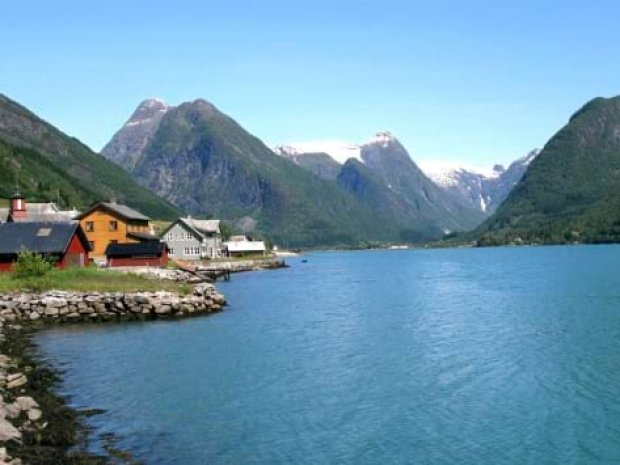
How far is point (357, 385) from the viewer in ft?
118

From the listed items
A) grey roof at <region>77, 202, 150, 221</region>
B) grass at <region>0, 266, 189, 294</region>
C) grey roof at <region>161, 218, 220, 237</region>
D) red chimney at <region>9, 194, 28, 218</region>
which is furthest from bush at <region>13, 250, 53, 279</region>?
grey roof at <region>161, 218, 220, 237</region>

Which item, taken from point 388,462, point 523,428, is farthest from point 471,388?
point 388,462

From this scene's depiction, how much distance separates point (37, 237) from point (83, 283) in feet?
53.8

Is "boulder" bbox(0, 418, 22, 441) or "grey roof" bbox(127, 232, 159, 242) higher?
"grey roof" bbox(127, 232, 159, 242)

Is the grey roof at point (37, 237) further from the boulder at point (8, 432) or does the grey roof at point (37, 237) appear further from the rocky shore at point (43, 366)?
the boulder at point (8, 432)

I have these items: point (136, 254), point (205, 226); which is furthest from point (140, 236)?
point (205, 226)

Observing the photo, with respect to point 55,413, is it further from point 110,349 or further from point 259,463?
point 110,349

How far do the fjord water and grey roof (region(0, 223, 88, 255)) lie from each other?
22.9 metres

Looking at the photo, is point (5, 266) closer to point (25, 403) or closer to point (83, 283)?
point (83, 283)

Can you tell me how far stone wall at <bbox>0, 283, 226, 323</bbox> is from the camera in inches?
2327

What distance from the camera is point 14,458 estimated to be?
2180cm

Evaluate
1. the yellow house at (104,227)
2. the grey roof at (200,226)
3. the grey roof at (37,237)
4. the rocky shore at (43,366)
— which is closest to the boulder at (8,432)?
the rocky shore at (43,366)

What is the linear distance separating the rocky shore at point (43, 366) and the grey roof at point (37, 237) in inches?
627

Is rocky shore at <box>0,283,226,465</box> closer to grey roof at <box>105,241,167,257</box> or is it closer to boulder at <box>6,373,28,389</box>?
boulder at <box>6,373,28,389</box>
